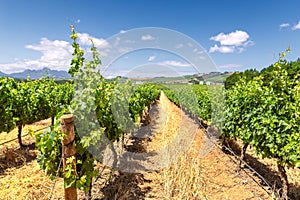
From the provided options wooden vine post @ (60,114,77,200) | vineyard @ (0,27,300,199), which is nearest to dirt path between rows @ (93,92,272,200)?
vineyard @ (0,27,300,199)

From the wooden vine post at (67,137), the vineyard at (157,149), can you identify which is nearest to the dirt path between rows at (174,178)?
the vineyard at (157,149)

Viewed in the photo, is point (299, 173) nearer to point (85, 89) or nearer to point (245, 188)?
point (245, 188)

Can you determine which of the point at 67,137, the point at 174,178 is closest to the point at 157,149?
the point at 174,178

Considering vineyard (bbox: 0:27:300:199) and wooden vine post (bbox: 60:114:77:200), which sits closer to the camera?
wooden vine post (bbox: 60:114:77:200)

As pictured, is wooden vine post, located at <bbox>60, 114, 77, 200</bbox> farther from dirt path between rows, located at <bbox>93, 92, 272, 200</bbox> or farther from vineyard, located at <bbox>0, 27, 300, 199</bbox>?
dirt path between rows, located at <bbox>93, 92, 272, 200</bbox>

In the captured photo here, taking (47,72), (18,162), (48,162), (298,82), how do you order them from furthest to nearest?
(47,72), (18,162), (298,82), (48,162)

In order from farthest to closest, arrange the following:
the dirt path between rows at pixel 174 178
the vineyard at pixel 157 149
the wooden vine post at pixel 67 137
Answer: the dirt path between rows at pixel 174 178
the vineyard at pixel 157 149
the wooden vine post at pixel 67 137

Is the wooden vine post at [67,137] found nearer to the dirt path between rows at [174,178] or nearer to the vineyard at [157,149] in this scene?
the vineyard at [157,149]

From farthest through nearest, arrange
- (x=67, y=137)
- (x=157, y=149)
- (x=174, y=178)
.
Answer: (x=157, y=149) < (x=174, y=178) < (x=67, y=137)

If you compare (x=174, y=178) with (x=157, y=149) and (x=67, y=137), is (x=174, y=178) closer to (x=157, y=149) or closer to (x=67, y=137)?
(x=67, y=137)

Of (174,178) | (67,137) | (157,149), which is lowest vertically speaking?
(157,149)

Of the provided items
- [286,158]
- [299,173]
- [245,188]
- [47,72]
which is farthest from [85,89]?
[47,72]

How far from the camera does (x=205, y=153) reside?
791 cm

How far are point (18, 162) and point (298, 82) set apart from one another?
7.87 m
